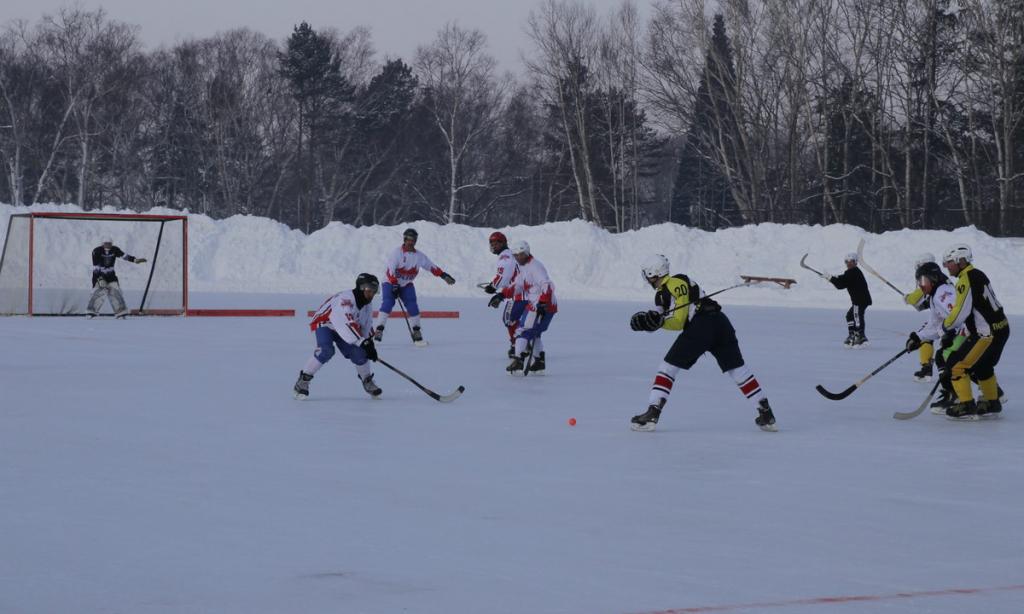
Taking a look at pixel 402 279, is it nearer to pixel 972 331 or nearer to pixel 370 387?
pixel 370 387

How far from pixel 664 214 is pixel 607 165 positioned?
74.4ft

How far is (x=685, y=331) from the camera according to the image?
6766 millimetres

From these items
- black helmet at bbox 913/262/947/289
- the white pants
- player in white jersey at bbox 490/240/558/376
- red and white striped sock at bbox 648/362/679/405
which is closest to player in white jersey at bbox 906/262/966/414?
black helmet at bbox 913/262/947/289

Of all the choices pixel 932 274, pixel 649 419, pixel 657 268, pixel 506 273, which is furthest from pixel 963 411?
pixel 506 273

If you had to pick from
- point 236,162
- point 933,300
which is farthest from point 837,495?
point 236,162

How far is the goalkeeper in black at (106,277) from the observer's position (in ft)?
53.2

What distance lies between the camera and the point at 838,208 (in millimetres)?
33000

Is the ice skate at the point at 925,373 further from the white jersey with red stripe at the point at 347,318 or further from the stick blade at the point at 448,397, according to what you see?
the white jersey with red stripe at the point at 347,318

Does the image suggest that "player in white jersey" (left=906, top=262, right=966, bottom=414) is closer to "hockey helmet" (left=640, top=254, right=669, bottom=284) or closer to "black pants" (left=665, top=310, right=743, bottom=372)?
"black pants" (left=665, top=310, right=743, bottom=372)

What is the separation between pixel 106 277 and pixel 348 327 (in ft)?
31.6

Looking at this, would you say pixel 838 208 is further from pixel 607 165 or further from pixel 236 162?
pixel 236 162

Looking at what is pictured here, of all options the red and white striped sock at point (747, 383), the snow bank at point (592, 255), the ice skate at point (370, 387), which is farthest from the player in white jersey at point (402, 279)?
the snow bank at point (592, 255)

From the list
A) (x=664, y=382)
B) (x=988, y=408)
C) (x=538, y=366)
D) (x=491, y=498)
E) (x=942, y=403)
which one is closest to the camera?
(x=491, y=498)

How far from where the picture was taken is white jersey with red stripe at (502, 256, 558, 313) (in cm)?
1024
